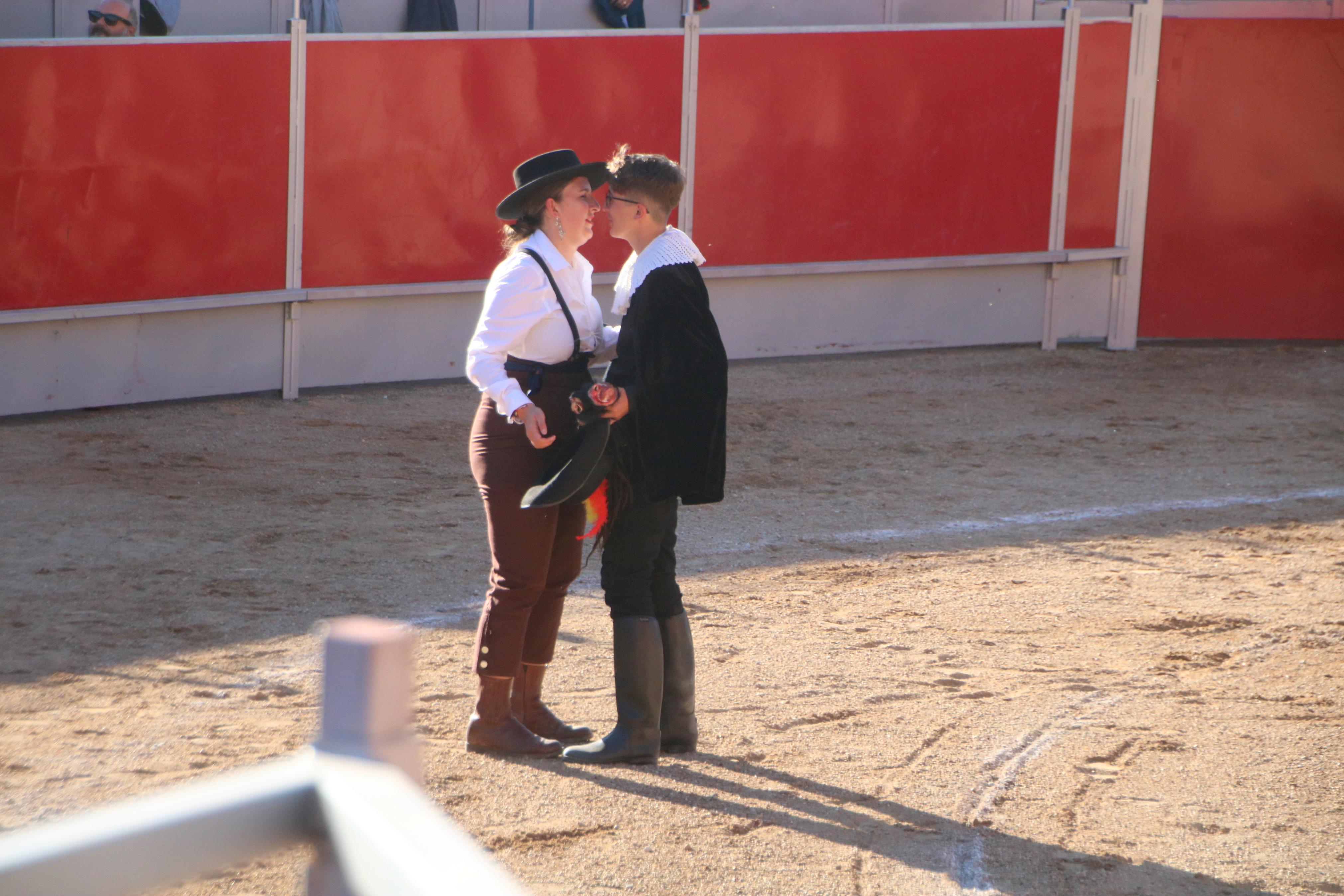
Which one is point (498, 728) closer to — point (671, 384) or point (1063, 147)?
point (671, 384)

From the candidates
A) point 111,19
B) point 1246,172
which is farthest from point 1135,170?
point 111,19

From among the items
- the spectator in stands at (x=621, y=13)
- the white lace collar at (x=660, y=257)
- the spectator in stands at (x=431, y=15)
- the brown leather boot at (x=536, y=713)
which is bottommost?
the brown leather boot at (x=536, y=713)

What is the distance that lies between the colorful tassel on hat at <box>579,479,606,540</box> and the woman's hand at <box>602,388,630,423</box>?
0.24 metres

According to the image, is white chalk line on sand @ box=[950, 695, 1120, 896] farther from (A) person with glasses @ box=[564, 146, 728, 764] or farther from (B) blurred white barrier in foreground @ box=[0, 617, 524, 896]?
(B) blurred white barrier in foreground @ box=[0, 617, 524, 896]

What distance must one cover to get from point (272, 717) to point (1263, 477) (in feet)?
20.7

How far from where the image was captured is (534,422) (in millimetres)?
4109

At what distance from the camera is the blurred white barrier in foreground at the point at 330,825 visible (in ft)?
3.78

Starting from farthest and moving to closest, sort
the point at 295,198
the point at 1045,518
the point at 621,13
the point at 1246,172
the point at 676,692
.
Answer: the point at 1246,172 < the point at 621,13 < the point at 295,198 < the point at 1045,518 < the point at 676,692

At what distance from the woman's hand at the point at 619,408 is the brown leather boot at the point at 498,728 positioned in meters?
0.88

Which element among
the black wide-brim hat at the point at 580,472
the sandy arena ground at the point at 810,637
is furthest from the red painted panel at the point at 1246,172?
the black wide-brim hat at the point at 580,472

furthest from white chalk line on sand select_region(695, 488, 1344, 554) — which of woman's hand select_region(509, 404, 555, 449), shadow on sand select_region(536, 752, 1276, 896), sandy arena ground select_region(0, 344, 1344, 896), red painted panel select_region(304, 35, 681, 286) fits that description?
red painted panel select_region(304, 35, 681, 286)

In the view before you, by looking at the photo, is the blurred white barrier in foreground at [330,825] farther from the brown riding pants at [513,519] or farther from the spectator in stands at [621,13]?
the spectator in stands at [621,13]

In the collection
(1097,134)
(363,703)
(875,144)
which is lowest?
(363,703)

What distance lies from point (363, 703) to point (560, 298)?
10.1ft
